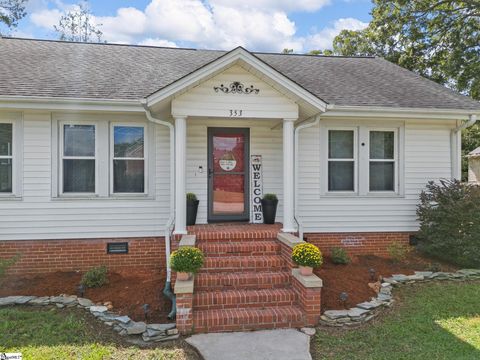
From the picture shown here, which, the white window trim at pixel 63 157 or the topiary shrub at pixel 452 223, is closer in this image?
the white window trim at pixel 63 157

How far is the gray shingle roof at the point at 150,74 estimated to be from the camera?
22.8 feet

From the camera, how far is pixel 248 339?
4.33 m

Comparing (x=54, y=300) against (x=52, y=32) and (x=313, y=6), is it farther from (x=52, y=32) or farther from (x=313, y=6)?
(x=52, y=32)

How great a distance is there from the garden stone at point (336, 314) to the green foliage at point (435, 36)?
56.7 feet

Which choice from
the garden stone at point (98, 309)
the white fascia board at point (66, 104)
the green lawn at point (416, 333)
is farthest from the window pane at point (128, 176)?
the green lawn at point (416, 333)

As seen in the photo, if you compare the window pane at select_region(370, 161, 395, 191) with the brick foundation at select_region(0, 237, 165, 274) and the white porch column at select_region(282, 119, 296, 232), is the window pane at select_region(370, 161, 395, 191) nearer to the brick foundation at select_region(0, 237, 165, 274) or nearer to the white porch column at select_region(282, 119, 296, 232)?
the white porch column at select_region(282, 119, 296, 232)

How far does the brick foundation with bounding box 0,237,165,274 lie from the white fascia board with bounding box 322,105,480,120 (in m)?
4.62

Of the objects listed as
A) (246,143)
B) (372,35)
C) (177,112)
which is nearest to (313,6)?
(372,35)

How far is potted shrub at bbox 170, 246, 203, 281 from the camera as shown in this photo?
15.2 ft

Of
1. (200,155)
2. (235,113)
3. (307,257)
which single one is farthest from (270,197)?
(307,257)

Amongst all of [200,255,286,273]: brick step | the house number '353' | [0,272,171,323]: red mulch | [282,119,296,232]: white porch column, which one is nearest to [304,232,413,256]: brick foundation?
[282,119,296,232]: white porch column

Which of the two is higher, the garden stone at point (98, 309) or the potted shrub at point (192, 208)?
the potted shrub at point (192, 208)

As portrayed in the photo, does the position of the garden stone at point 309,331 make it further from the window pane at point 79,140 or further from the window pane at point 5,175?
the window pane at point 5,175

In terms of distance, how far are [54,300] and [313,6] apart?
16653mm
